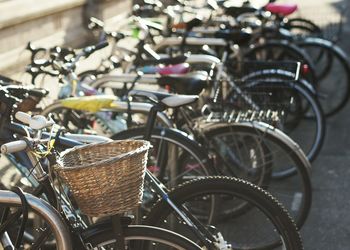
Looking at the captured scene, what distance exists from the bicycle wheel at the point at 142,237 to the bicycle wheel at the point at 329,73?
13.7 ft

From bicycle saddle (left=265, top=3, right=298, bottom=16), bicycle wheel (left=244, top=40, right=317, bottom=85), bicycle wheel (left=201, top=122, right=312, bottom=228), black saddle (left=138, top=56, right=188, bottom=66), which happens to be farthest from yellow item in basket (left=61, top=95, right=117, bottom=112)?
bicycle saddle (left=265, top=3, right=298, bottom=16)

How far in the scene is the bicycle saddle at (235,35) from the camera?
6.10 meters

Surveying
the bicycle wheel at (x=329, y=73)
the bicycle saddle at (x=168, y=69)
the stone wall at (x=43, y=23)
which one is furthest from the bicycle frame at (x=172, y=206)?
the bicycle wheel at (x=329, y=73)

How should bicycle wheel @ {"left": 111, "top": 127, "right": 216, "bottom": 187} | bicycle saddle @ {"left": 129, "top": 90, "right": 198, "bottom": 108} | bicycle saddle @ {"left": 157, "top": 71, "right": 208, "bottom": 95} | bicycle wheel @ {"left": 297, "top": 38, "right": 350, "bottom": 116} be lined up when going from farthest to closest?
bicycle wheel @ {"left": 297, "top": 38, "right": 350, "bottom": 116}
bicycle saddle @ {"left": 157, "top": 71, "right": 208, "bottom": 95}
bicycle wheel @ {"left": 111, "top": 127, "right": 216, "bottom": 187}
bicycle saddle @ {"left": 129, "top": 90, "right": 198, "bottom": 108}

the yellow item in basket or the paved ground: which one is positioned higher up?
the yellow item in basket

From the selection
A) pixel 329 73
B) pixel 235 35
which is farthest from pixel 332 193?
pixel 329 73

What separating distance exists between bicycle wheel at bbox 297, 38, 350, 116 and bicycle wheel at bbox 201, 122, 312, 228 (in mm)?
2079

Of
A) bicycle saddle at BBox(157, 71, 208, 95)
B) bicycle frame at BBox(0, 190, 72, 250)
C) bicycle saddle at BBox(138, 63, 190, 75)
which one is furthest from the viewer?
bicycle saddle at BBox(138, 63, 190, 75)

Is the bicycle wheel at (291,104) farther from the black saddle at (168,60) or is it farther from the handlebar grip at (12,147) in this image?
the handlebar grip at (12,147)

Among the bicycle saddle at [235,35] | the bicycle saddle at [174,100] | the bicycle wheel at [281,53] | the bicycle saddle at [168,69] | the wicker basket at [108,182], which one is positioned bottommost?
the bicycle wheel at [281,53]

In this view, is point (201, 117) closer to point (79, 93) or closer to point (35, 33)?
point (79, 93)

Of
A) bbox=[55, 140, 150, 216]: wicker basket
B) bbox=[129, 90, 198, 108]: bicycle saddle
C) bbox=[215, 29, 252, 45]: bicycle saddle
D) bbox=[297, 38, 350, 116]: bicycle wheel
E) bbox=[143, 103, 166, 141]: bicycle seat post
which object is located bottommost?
bbox=[297, 38, 350, 116]: bicycle wheel

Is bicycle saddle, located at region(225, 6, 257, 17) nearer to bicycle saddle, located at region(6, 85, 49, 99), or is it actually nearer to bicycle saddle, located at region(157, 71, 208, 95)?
bicycle saddle, located at region(157, 71, 208, 95)

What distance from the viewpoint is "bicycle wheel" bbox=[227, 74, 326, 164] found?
4770 mm
